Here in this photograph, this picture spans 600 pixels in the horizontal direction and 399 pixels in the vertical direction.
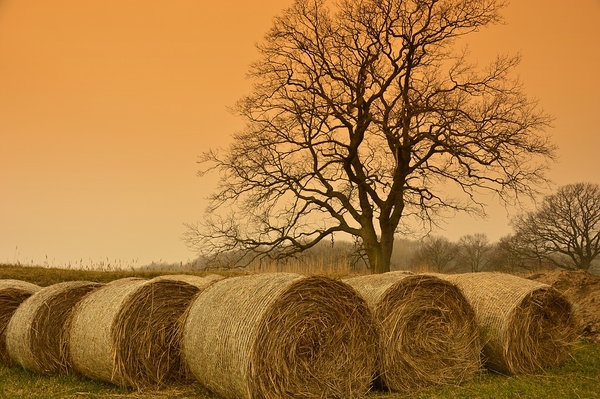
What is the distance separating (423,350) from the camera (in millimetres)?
8086

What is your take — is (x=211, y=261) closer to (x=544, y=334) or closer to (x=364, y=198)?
(x=364, y=198)

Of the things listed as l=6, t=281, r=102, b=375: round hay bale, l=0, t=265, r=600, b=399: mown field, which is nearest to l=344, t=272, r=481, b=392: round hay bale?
l=0, t=265, r=600, b=399: mown field

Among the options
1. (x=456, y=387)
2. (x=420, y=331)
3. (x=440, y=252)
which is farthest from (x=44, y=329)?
(x=440, y=252)

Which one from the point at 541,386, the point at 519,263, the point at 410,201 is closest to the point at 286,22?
the point at 410,201

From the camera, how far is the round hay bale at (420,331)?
305 inches

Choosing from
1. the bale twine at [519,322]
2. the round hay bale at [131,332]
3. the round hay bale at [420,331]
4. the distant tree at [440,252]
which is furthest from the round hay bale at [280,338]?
the distant tree at [440,252]

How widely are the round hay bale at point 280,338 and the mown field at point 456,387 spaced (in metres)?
0.48

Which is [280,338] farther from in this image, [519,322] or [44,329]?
[44,329]

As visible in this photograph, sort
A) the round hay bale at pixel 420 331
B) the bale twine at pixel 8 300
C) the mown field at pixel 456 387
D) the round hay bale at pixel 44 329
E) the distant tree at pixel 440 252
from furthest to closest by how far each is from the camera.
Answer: the distant tree at pixel 440 252
the bale twine at pixel 8 300
the round hay bale at pixel 44 329
the round hay bale at pixel 420 331
the mown field at pixel 456 387

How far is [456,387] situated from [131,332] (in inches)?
156

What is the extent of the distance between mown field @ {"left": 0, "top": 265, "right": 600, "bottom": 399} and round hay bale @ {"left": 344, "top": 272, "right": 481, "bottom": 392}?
0.77 feet

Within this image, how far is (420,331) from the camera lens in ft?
26.7

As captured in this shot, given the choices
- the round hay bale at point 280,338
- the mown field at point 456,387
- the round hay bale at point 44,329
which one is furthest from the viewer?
the round hay bale at point 44,329

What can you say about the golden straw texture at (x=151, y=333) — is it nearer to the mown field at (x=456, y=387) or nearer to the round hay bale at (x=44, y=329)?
the mown field at (x=456, y=387)
